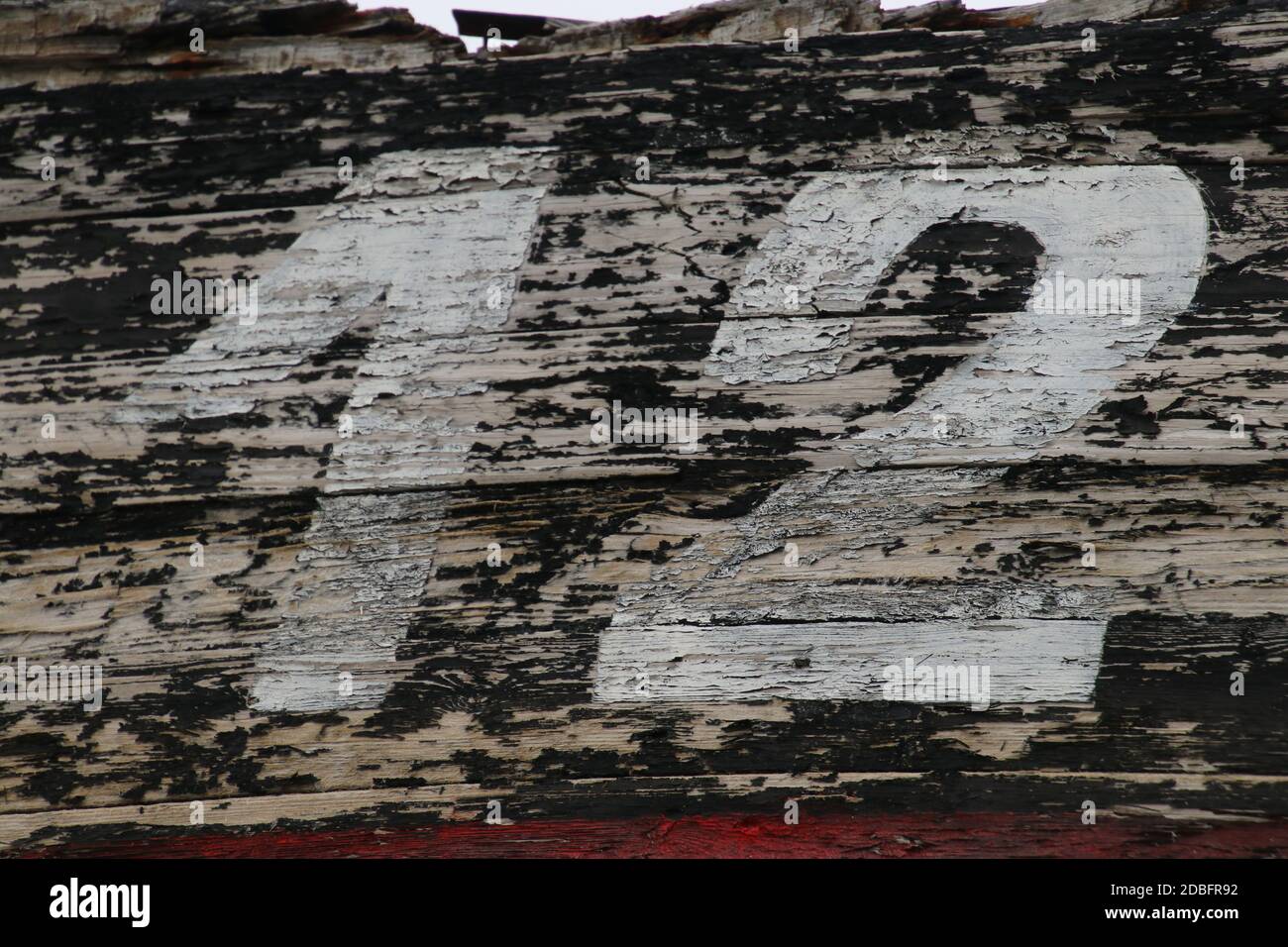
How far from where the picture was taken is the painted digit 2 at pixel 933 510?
1.28 metres

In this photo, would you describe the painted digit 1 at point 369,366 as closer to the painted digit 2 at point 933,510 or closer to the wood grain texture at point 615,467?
the wood grain texture at point 615,467

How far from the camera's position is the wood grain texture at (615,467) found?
127 cm

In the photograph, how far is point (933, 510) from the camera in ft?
4.26

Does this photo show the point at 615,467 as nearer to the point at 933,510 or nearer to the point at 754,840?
the point at 933,510

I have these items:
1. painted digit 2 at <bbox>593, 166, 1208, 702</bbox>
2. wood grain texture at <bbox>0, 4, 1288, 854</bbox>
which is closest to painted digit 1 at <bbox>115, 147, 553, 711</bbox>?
wood grain texture at <bbox>0, 4, 1288, 854</bbox>

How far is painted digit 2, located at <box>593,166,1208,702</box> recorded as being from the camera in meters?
1.28

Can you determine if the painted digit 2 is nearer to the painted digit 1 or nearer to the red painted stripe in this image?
the red painted stripe

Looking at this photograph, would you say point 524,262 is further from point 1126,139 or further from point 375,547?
point 1126,139

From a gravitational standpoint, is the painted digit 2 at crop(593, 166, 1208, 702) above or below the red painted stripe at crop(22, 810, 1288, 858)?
above

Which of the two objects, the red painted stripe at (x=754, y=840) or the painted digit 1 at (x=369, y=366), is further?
the painted digit 1 at (x=369, y=366)

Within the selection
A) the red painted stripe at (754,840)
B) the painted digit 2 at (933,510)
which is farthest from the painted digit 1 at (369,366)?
the painted digit 2 at (933,510)

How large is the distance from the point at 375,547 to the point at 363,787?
37 centimetres

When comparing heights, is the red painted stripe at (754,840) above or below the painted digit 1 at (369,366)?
below
